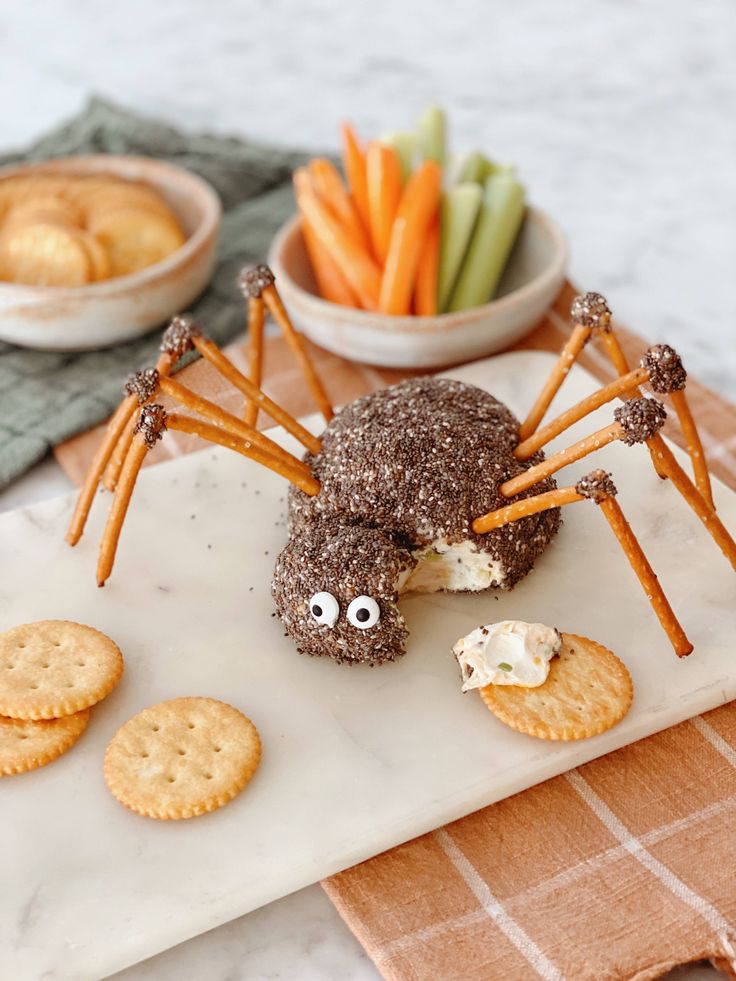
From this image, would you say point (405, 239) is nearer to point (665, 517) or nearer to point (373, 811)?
point (665, 517)

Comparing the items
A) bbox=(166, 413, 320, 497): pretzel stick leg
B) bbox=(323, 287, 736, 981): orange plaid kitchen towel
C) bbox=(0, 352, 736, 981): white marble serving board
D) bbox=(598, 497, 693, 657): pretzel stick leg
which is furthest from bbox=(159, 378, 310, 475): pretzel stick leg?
bbox=(323, 287, 736, 981): orange plaid kitchen towel

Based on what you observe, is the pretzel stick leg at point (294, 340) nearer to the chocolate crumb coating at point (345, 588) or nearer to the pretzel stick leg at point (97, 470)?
the pretzel stick leg at point (97, 470)

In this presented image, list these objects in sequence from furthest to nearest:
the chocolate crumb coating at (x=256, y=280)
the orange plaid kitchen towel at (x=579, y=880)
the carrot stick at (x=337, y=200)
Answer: the carrot stick at (x=337, y=200), the chocolate crumb coating at (x=256, y=280), the orange plaid kitchen towel at (x=579, y=880)

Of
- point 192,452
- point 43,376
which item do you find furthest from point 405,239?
point 43,376

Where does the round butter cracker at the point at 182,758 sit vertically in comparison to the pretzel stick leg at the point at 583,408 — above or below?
below

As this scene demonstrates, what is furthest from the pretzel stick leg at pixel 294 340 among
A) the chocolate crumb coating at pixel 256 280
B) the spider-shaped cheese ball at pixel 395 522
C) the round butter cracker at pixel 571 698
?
the round butter cracker at pixel 571 698

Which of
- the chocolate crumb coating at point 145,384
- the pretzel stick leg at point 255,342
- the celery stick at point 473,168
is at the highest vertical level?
the chocolate crumb coating at point 145,384

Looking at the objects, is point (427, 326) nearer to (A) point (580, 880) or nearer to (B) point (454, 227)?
(B) point (454, 227)
